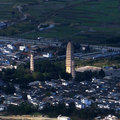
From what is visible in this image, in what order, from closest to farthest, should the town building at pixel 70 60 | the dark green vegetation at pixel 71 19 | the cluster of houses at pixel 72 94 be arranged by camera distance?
the cluster of houses at pixel 72 94 → the town building at pixel 70 60 → the dark green vegetation at pixel 71 19

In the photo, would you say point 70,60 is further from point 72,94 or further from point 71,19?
point 71,19

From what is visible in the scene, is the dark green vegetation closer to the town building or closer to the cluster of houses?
the town building

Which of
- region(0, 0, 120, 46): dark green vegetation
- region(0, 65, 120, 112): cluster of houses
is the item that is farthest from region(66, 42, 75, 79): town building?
region(0, 0, 120, 46): dark green vegetation

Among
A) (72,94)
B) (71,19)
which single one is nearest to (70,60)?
(72,94)

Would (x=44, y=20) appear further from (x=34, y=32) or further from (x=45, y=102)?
(x=45, y=102)

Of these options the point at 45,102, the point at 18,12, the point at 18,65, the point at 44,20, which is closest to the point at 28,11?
the point at 18,12

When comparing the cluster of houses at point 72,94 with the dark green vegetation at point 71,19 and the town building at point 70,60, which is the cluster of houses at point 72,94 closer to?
the town building at point 70,60

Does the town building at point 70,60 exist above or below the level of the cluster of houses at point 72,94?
above

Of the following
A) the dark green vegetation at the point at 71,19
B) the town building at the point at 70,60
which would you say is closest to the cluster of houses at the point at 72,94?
the town building at the point at 70,60
